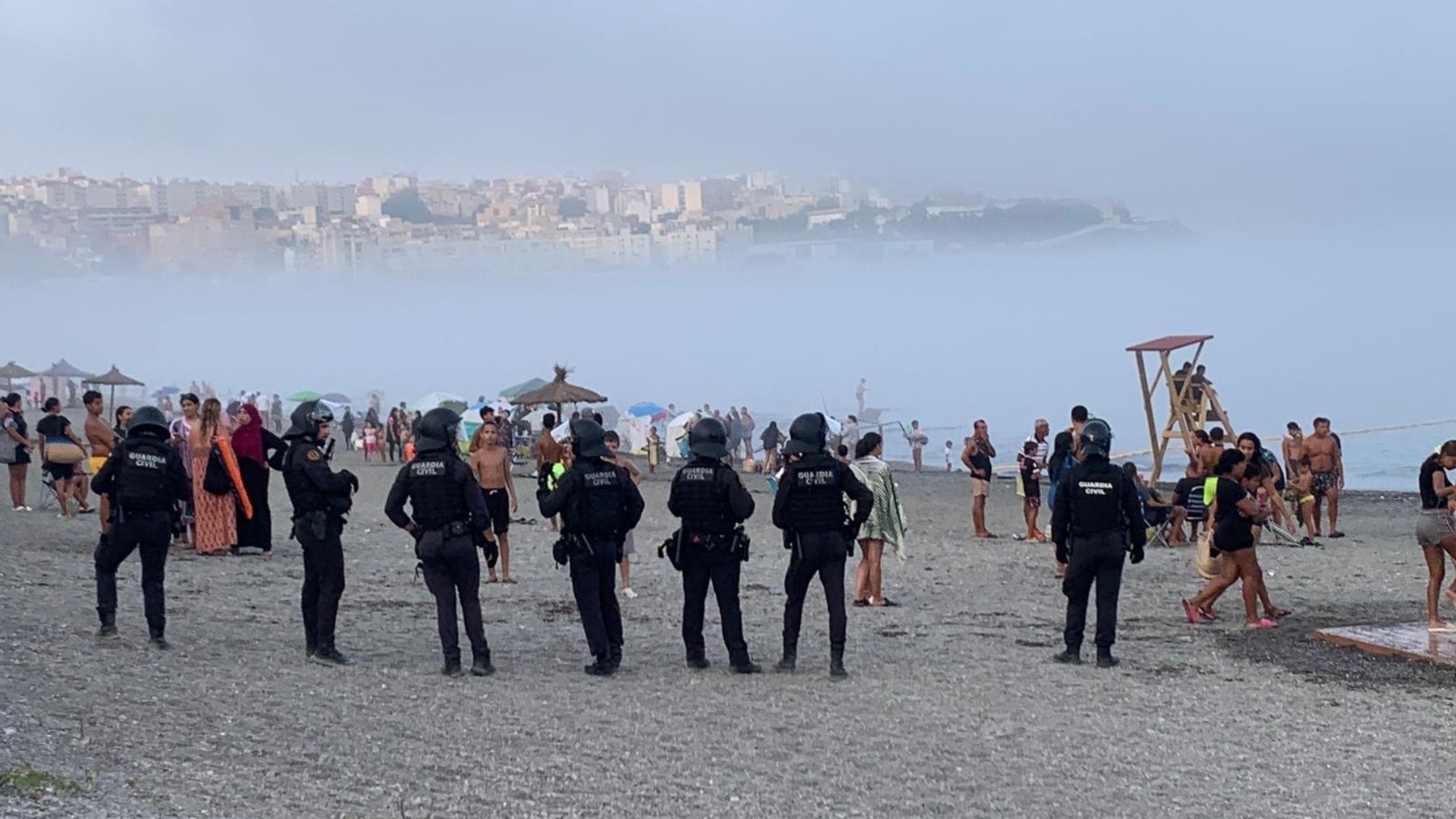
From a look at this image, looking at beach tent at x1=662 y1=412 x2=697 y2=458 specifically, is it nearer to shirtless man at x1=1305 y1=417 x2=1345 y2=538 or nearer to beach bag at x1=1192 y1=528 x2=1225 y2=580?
shirtless man at x1=1305 y1=417 x2=1345 y2=538

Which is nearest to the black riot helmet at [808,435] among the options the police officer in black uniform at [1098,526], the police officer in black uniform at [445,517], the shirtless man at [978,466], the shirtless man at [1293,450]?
the police officer in black uniform at [1098,526]

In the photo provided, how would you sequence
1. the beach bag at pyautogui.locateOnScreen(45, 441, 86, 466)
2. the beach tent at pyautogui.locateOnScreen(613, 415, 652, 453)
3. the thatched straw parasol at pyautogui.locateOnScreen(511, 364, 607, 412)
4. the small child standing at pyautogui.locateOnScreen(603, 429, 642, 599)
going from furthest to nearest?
the beach tent at pyautogui.locateOnScreen(613, 415, 652, 453), the thatched straw parasol at pyautogui.locateOnScreen(511, 364, 607, 412), the beach bag at pyautogui.locateOnScreen(45, 441, 86, 466), the small child standing at pyautogui.locateOnScreen(603, 429, 642, 599)

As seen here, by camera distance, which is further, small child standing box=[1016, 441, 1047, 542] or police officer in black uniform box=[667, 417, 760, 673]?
small child standing box=[1016, 441, 1047, 542]

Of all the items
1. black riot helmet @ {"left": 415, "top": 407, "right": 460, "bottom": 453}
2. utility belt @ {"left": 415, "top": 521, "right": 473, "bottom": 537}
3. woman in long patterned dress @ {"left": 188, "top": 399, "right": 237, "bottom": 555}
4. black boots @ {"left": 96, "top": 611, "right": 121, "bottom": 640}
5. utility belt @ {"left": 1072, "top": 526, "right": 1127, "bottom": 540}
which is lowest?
black boots @ {"left": 96, "top": 611, "right": 121, "bottom": 640}

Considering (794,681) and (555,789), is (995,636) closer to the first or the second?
(794,681)

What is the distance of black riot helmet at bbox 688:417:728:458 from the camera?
437 inches

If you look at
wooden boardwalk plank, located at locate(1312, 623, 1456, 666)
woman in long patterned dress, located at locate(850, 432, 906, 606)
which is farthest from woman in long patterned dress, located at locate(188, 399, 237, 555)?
wooden boardwalk plank, located at locate(1312, 623, 1456, 666)

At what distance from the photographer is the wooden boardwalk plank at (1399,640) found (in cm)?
1160

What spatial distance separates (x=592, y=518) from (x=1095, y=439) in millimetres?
3270

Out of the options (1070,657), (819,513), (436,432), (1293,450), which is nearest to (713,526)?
(819,513)

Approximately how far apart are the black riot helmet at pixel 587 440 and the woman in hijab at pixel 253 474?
173 inches

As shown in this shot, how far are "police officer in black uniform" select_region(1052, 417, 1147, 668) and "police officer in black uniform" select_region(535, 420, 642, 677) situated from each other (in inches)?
110

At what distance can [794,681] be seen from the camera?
433 inches

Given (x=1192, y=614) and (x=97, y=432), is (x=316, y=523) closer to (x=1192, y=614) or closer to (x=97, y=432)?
(x=1192, y=614)
